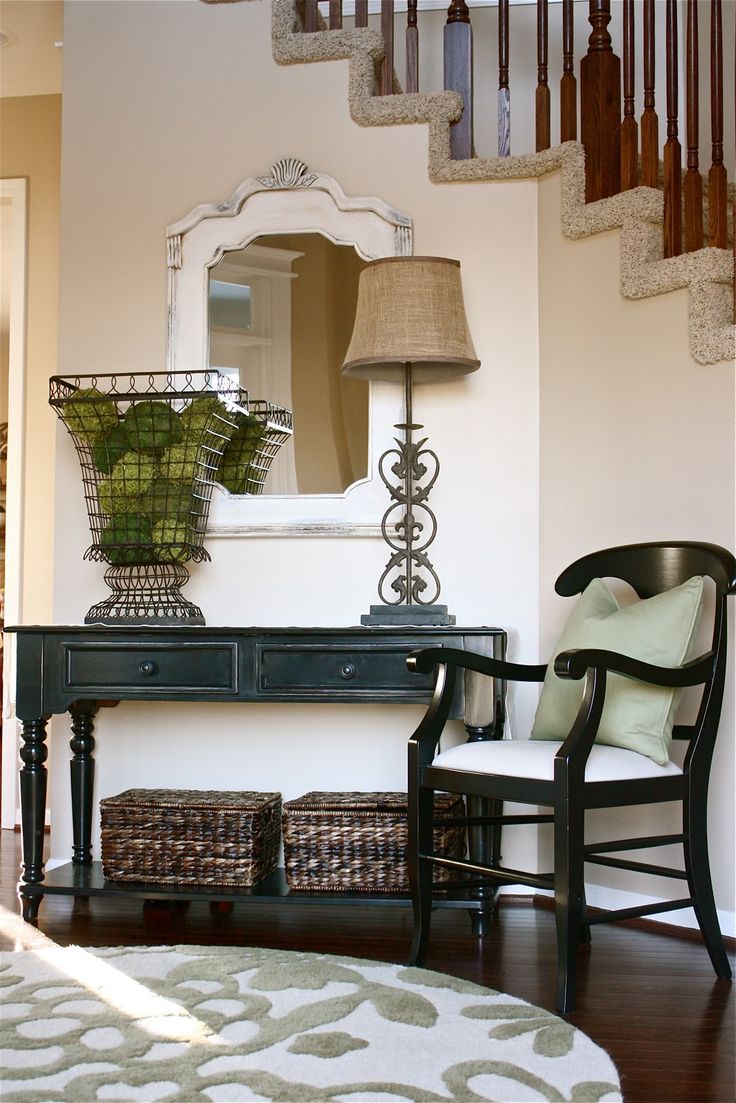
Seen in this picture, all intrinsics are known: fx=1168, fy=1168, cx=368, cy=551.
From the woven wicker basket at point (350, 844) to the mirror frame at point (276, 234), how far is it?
83 cm

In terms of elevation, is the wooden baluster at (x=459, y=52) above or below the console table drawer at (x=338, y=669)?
above

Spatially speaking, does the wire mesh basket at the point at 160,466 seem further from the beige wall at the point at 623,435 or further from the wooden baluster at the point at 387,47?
the wooden baluster at the point at 387,47

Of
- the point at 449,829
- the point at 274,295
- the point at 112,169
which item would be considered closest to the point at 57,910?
the point at 449,829

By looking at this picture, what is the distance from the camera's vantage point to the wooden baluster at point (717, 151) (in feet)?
10.3

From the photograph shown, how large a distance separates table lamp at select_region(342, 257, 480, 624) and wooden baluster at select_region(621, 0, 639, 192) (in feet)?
1.82

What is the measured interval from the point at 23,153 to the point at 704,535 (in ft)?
9.94

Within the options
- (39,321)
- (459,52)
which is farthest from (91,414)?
(459,52)

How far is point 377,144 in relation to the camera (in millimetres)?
3510

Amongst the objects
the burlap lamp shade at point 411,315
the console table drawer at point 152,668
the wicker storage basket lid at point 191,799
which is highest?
the burlap lamp shade at point 411,315

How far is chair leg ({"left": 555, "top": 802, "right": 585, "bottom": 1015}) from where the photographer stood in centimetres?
222

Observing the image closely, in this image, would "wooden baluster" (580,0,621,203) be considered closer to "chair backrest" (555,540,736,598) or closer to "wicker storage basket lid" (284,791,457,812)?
"chair backrest" (555,540,736,598)

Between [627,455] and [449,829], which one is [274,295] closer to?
[627,455]

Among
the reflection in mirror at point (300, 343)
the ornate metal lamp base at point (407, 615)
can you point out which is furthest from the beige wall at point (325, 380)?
the ornate metal lamp base at point (407, 615)

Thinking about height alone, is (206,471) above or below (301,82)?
below
